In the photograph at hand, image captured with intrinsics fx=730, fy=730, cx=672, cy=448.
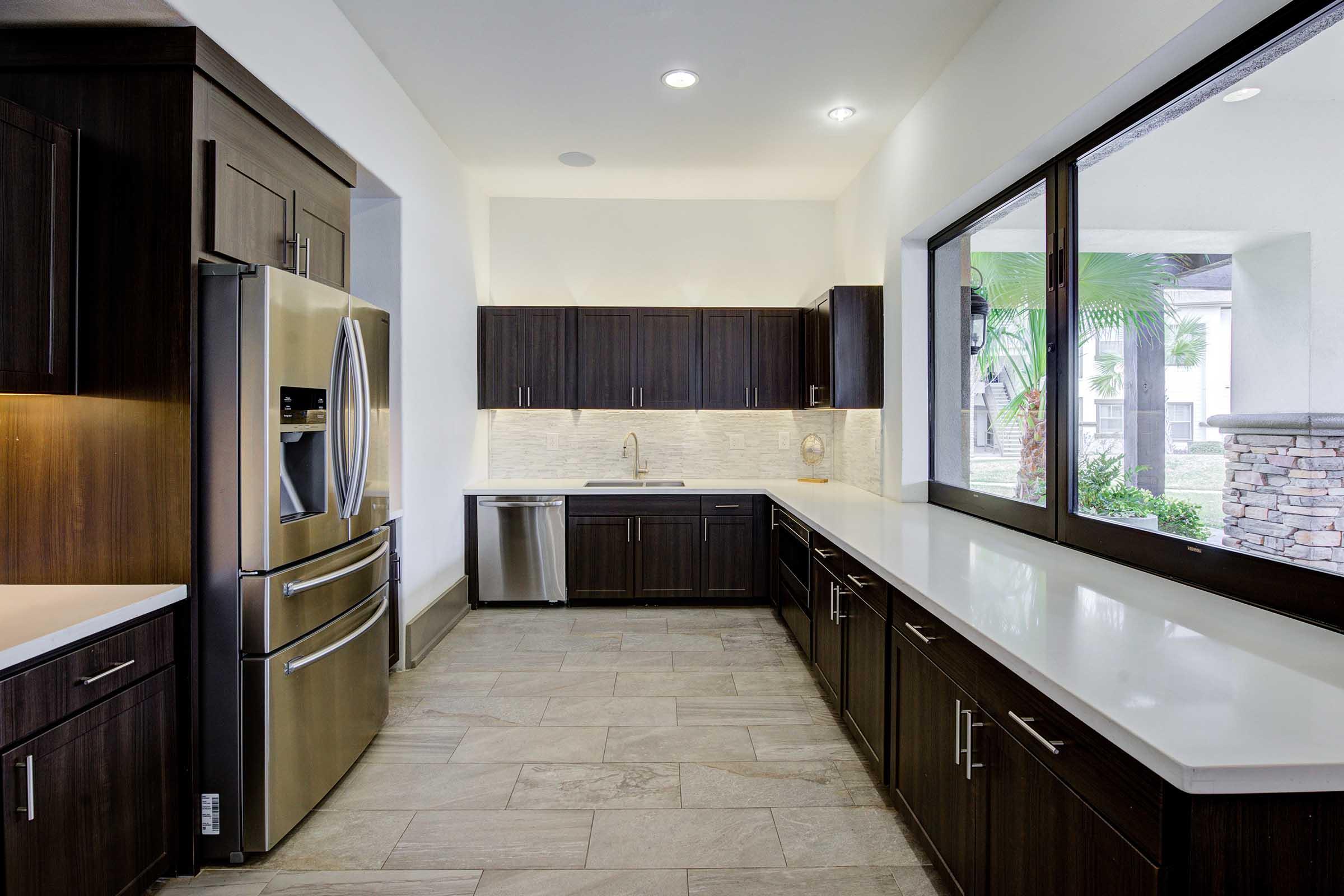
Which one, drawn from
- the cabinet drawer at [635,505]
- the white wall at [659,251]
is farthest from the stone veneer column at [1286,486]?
the white wall at [659,251]

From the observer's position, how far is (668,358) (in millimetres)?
5277

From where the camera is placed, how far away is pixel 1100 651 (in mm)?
1410

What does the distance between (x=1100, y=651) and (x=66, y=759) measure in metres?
2.23

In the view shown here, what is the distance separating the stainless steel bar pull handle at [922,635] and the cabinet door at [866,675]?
0.86ft

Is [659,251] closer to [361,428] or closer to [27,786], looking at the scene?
[361,428]

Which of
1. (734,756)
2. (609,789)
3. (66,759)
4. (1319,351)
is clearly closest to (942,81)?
(1319,351)

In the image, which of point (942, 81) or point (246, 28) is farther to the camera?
point (942, 81)

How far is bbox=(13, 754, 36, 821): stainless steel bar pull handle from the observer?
1535mm

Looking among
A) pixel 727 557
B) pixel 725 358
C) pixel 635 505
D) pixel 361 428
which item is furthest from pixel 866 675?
pixel 725 358

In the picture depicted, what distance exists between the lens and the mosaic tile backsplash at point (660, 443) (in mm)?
5559

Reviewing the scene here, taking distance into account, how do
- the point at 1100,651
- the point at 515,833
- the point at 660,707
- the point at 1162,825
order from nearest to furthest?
the point at 1162,825
the point at 1100,651
the point at 515,833
the point at 660,707

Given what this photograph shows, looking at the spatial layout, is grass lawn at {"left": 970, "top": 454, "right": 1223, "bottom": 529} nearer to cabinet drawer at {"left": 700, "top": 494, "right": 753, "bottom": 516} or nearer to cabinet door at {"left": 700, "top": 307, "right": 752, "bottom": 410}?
cabinet drawer at {"left": 700, "top": 494, "right": 753, "bottom": 516}

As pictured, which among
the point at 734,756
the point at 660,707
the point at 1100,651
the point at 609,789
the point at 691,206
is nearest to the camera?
the point at 1100,651

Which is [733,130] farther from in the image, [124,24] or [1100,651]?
[1100,651]
